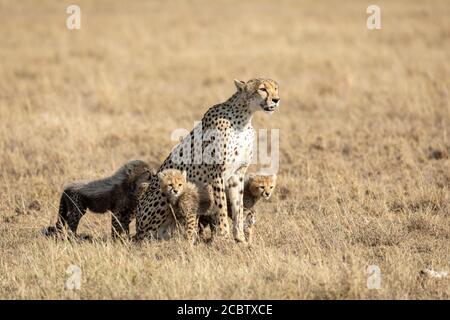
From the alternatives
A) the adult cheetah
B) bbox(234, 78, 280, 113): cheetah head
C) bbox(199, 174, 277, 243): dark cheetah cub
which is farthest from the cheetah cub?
bbox(234, 78, 280, 113): cheetah head

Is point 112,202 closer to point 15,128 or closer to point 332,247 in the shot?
point 332,247

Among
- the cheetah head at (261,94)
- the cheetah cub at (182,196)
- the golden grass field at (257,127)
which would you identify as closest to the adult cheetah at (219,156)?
the cheetah head at (261,94)

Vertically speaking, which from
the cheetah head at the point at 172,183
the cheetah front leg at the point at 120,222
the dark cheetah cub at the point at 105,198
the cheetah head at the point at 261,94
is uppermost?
the cheetah head at the point at 261,94

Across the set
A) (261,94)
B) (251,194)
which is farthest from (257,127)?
(261,94)

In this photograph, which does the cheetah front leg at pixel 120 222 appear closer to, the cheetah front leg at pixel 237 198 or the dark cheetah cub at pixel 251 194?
the dark cheetah cub at pixel 251 194

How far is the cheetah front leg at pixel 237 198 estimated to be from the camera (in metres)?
7.43

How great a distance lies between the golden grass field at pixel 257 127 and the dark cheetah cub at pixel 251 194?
0.19 m

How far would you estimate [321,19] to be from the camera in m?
20.5

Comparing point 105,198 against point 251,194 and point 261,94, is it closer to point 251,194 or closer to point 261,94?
point 251,194

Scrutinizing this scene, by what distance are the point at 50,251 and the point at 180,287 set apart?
1.48 metres

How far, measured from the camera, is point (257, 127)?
39.0 feet

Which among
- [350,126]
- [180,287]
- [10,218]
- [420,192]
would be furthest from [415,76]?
[180,287]

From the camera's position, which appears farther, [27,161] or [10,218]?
[27,161]
